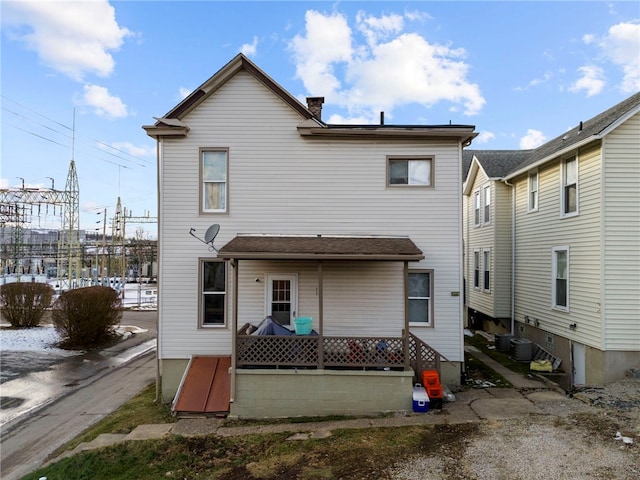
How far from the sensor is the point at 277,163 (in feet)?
33.8

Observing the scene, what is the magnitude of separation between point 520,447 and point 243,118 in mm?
9370

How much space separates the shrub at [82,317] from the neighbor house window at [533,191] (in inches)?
725

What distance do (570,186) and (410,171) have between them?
5.07m

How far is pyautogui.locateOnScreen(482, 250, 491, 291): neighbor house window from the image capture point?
1639cm

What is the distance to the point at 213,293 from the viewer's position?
10.2 m

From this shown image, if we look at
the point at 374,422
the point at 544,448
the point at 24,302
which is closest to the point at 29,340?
the point at 24,302

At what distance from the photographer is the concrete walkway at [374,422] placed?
7.60m

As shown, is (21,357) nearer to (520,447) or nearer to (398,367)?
(398,367)

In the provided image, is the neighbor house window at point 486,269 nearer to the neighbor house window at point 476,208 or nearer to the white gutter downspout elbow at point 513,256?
the white gutter downspout elbow at point 513,256

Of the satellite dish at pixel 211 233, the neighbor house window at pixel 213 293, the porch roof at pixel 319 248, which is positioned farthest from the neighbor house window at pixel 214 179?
the neighbor house window at pixel 213 293

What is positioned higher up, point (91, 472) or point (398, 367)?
point (398, 367)

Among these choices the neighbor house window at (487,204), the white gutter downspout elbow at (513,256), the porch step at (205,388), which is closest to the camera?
the porch step at (205,388)

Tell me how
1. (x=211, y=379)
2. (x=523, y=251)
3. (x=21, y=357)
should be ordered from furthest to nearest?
1. (x=21, y=357)
2. (x=523, y=251)
3. (x=211, y=379)

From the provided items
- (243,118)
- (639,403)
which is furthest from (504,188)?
(243,118)
